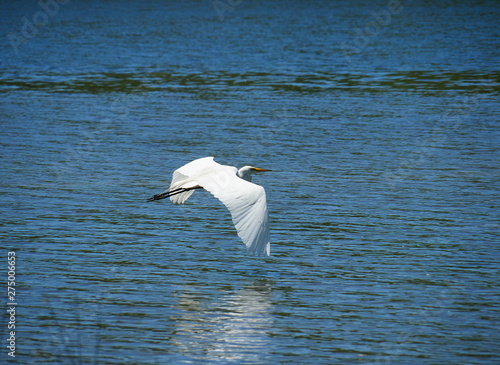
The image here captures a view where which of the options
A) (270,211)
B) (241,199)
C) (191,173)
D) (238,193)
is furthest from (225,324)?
(270,211)

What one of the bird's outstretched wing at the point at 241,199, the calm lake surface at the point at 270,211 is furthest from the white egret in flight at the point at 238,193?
the calm lake surface at the point at 270,211

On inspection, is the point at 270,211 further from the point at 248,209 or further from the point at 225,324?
the point at 225,324

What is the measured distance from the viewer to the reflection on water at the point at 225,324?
7.67 meters

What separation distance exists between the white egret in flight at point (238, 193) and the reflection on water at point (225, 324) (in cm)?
57

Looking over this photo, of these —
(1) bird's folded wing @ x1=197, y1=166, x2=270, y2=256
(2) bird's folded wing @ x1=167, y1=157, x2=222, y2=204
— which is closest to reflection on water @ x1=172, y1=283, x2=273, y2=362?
(1) bird's folded wing @ x1=197, y1=166, x2=270, y2=256

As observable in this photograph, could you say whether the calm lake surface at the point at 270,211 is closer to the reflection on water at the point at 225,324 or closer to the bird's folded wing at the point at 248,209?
the reflection on water at the point at 225,324

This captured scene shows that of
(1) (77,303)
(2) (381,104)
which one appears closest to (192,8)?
(2) (381,104)

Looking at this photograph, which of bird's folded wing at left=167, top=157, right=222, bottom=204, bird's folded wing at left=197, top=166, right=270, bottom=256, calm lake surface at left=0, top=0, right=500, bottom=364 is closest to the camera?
calm lake surface at left=0, top=0, right=500, bottom=364

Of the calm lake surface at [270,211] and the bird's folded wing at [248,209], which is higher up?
the bird's folded wing at [248,209]

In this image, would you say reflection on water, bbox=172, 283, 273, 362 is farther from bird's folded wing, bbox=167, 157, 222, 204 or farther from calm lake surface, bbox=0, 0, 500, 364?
bird's folded wing, bbox=167, 157, 222, 204

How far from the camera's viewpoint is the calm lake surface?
8.12 m

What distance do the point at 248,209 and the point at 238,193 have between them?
0.34 m

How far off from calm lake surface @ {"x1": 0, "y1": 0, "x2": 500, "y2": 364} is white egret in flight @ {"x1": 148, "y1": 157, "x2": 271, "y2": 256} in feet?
2.24

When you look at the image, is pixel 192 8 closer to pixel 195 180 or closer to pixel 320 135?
pixel 320 135
